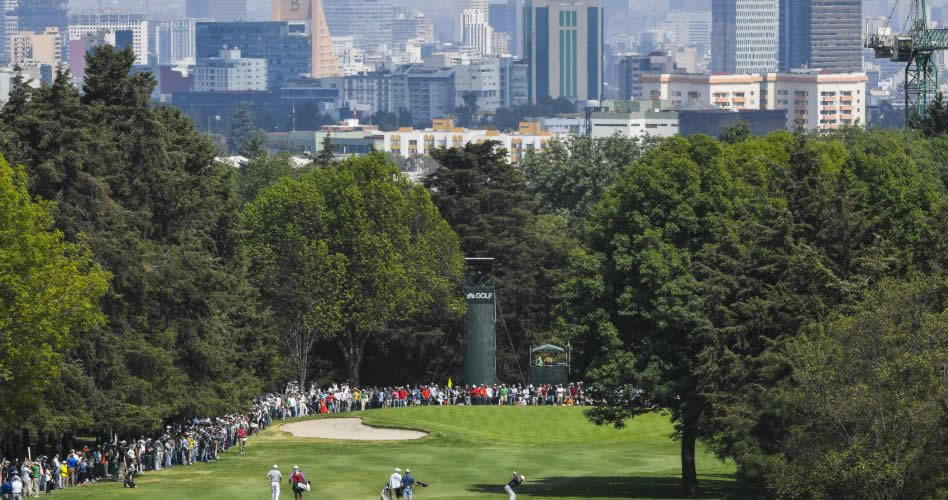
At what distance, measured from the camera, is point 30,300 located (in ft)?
218

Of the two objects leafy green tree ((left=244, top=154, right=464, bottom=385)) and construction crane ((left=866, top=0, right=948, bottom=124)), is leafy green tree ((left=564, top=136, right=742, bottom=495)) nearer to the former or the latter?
leafy green tree ((left=244, top=154, right=464, bottom=385))

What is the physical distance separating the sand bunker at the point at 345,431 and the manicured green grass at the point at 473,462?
2.64ft

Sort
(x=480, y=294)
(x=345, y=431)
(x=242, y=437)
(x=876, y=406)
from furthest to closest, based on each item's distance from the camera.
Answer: (x=480, y=294), (x=345, y=431), (x=242, y=437), (x=876, y=406)

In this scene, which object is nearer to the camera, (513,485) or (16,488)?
(16,488)

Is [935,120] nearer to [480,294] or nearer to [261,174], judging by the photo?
[480,294]

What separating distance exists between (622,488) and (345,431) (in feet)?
87.0

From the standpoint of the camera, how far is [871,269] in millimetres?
62062

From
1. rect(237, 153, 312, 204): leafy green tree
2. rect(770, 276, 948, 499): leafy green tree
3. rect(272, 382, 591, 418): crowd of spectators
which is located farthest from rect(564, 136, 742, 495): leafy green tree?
rect(237, 153, 312, 204): leafy green tree

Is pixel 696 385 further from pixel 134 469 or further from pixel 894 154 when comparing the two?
pixel 894 154

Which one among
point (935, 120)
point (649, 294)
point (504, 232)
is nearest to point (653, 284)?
point (649, 294)

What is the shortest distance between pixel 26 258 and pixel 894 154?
40.0m

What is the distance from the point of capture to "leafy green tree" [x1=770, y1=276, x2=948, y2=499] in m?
54.1

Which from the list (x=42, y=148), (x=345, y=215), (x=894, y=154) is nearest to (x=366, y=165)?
(x=345, y=215)

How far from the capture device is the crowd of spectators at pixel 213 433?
6994 centimetres
